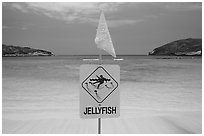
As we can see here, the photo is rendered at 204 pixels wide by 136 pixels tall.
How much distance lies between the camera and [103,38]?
1.26 metres

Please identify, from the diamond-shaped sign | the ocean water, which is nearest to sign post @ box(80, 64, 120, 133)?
the diamond-shaped sign

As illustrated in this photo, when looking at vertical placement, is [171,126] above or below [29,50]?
below

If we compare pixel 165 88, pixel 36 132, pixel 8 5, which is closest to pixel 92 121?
pixel 36 132

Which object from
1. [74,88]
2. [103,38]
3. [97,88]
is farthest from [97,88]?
[74,88]

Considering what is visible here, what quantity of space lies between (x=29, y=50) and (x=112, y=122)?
10.4 feet

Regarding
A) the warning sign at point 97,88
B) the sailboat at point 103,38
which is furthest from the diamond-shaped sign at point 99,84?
the sailboat at point 103,38

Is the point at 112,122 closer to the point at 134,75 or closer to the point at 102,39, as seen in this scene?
the point at 102,39

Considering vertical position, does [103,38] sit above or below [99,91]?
above

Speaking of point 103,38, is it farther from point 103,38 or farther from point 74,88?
point 74,88

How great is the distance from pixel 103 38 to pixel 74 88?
2955mm

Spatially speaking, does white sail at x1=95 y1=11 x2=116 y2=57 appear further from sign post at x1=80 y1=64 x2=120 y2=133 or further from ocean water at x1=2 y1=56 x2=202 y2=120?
ocean water at x1=2 y1=56 x2=202 y2=120

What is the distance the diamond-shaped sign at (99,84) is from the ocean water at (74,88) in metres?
0.64

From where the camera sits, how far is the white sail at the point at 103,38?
125 centimetres

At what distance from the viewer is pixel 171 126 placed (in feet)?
6.69
